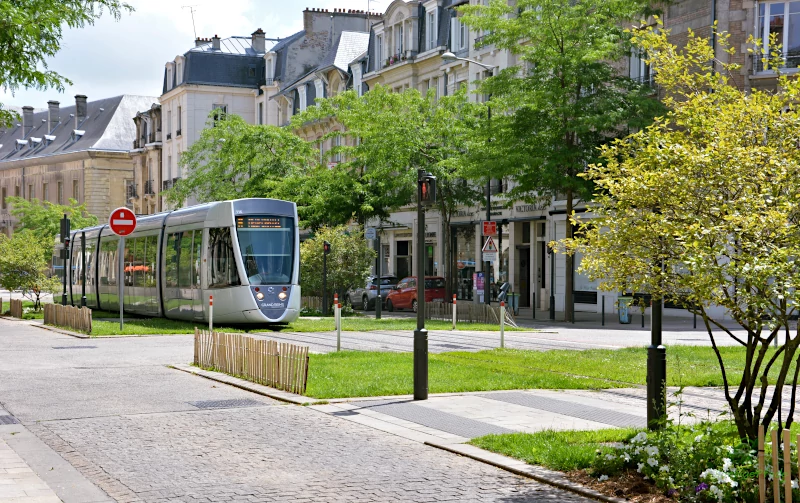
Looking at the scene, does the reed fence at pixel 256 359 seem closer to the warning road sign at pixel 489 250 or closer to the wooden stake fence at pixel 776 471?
the wooden stake fence at pixel 776 471

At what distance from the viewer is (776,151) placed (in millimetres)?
8117

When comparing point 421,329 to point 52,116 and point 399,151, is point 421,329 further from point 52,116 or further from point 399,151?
point 52,116

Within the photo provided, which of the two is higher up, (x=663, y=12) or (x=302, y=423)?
(x=663, y=12)

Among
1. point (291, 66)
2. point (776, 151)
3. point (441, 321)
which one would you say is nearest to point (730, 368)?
point (776, 151)

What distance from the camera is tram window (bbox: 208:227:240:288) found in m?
27.2

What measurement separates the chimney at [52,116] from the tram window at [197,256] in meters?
86.1

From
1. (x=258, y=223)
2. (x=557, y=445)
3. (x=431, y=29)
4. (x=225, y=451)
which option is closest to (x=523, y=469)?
(x=557, y=445)

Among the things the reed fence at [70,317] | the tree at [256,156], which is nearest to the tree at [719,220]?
the reed fence at [70,317]

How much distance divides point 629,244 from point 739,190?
2.98 ft

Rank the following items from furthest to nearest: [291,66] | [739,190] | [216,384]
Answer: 1. [291,66]
2. [216,384]
3. [739,190]

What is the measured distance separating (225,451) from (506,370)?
756 cm

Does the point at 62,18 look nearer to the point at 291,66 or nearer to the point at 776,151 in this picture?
the point at 776,151

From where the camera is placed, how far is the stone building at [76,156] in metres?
96.6

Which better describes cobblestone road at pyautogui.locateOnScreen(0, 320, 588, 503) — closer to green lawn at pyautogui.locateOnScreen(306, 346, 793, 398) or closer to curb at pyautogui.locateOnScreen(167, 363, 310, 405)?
curb at pyautogui.locateOnScreen(167, 363, 310, 405)
